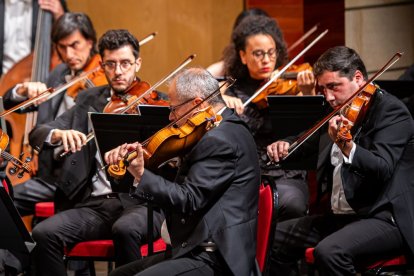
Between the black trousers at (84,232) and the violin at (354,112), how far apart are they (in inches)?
35.8

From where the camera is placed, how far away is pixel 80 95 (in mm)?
4059

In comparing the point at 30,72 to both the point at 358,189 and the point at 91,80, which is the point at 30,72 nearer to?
the point at 91,80

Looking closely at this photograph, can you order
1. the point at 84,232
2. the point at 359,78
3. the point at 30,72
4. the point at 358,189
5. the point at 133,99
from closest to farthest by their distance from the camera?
the point at 358,189, the point at 359,78, the point at 84,232, the point at 133,99, the point at 30,72

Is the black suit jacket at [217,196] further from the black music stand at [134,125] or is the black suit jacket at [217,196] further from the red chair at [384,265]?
the red chair at [384,265]

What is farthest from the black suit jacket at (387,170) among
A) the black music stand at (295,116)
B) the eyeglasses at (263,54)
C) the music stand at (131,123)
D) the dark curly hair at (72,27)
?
the dark curly hair at (72,27)

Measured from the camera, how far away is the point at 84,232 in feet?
12.0

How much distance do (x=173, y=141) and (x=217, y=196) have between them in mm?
231

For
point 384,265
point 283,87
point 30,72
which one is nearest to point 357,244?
point 384,265

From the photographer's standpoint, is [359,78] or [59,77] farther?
[59,77]

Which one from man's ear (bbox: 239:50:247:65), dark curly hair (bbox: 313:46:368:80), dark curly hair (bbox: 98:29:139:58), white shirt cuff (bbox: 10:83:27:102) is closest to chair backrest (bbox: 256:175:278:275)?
dark curly hair (bbox: 313:46:368:80)

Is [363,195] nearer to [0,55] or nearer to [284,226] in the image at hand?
[284,226]

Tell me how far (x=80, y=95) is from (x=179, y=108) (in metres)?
1.13

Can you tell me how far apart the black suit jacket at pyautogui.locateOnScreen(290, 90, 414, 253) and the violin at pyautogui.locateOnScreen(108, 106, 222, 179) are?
0.60 m

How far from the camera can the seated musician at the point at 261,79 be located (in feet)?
12.8
